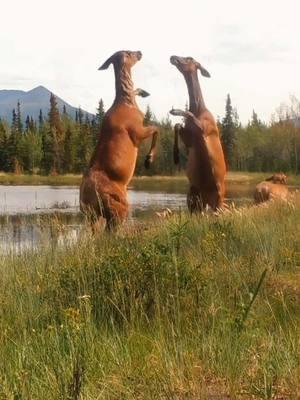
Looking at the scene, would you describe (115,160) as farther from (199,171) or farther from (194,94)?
(194,94)

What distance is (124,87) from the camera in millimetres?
9828

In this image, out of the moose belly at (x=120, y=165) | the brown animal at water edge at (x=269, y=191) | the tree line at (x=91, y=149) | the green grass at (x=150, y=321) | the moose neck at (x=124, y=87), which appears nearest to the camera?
A: the green grass at (x=150, y=321)

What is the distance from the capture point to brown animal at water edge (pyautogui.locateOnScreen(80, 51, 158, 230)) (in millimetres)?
8797

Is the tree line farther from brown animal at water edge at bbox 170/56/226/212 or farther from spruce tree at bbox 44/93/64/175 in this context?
brown animal at water edge at bbox 170/56/226/212

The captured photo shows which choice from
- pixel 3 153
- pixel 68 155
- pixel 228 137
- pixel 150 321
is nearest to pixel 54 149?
pixel 68 155

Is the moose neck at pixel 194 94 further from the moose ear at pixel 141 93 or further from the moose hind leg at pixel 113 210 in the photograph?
the moose hind leg at pixel 113 210

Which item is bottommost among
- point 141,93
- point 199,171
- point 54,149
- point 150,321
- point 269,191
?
point 150,321

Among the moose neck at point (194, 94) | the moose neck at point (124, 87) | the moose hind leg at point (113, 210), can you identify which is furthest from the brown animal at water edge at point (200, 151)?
the moose hind leg at point (113, 210)

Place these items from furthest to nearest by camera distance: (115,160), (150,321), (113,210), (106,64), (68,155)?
(68,155), (106,64), (115,160), (113,210), (150,321)

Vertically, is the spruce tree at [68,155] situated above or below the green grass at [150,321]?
above

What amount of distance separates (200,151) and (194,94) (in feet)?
3.05

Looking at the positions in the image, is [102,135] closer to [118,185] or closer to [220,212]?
[118,185]

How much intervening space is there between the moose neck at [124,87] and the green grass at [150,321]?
8.62ft

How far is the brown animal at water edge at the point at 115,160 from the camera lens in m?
8.80
